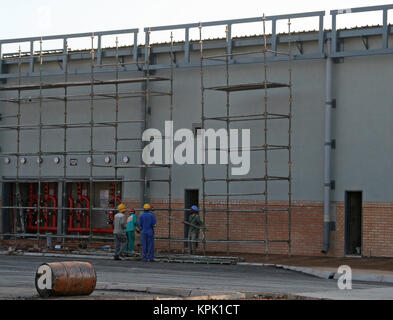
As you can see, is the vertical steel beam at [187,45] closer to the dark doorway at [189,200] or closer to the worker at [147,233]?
the dark doorway at [189,200]

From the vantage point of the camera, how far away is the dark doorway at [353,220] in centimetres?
2983

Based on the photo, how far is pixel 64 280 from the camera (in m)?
17.1

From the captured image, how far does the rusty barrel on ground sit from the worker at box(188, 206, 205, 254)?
1290cm

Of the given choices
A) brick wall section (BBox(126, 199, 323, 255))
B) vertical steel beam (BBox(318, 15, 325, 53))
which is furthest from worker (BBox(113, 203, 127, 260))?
vertical steel beam (BBox(318, 15, 325, 53))

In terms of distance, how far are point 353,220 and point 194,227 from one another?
195 inches

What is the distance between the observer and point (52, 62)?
3681cm

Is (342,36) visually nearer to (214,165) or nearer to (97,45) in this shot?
(214,165)

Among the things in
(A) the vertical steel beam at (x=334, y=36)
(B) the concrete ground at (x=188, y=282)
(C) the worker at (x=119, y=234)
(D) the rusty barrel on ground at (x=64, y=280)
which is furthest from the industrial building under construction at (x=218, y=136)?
(D) the rusty barrel on ground at (x=64, y=280)

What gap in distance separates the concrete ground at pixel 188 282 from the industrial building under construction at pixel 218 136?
405 cm

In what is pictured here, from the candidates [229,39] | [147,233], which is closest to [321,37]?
[229,39]

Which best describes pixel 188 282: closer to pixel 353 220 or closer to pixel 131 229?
pixel 131 229
